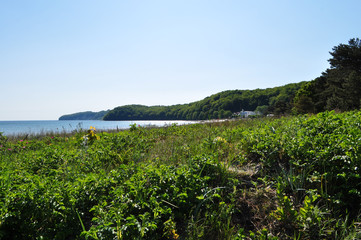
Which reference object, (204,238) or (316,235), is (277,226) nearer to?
(316,235)

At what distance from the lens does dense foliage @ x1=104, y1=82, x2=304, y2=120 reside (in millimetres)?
49234

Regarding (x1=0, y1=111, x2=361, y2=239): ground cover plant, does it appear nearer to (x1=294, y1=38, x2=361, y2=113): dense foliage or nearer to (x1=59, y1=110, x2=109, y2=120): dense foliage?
(x1=294, y1=38, x2=361, y2=113): dense foliage

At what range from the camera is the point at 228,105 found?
5009 centimetres

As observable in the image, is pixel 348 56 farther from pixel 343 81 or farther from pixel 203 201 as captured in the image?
pixel 203 201

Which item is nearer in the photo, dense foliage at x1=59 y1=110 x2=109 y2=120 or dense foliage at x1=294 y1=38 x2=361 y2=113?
dense foliage at x1=294 y1=38 x2=361 y2=113

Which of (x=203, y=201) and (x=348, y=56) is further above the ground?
(x=348, y=56)

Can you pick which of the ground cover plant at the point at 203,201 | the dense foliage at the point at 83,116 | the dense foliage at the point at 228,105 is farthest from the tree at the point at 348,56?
the dense foliage at the point at 83,116

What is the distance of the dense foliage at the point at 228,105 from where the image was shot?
49234 mm

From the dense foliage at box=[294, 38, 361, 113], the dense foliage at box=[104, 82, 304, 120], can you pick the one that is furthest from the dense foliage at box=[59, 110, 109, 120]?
the dense foliage at box=[294, 38, 361, 113]

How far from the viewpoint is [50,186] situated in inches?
89.9

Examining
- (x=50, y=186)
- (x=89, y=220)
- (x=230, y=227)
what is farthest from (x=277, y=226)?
(x=50, y=186)

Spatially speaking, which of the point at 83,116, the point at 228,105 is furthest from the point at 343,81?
the point at 83,116

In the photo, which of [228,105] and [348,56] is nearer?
[348,56]

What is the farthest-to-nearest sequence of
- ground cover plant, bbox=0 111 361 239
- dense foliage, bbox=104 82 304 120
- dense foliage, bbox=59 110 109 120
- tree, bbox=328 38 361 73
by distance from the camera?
dense foliage, bbox=59 110 109 120 < dense foliage, bbox=104 82 304 120 < tree, bbox=328 38 361 73 < ground cover plant, bbox=0 111 361 239
